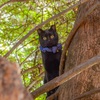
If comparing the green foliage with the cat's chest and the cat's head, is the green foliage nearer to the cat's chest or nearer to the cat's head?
the cat's head

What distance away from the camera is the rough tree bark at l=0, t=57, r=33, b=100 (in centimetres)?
37

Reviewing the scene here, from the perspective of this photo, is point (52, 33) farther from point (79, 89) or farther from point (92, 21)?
point (79, 89)

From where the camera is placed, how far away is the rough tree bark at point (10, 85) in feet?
1.22

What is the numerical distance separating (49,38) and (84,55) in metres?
1.30

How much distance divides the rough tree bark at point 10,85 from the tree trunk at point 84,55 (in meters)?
1.10

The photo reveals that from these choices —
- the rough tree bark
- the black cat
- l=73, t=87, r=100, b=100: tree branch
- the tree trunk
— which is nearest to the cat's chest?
the black cat

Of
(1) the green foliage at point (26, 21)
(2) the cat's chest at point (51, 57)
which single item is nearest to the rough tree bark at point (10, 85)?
(2) the cat's chest at point (51, 57)

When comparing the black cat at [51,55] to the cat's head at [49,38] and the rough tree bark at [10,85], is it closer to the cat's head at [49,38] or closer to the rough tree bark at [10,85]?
the cat's head at [49,38]

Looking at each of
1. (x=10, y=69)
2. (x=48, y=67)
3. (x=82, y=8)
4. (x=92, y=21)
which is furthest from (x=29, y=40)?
(x=10, y=69)

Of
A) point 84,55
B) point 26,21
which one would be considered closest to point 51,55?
point 26,21

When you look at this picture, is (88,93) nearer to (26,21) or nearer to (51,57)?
(51,57)

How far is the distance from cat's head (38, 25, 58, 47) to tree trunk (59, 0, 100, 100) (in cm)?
85

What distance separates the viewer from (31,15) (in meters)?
3.46

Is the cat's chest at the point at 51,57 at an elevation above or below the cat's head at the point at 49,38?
below
